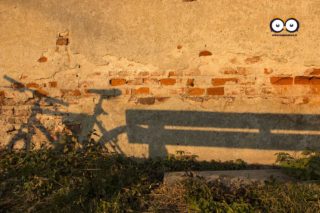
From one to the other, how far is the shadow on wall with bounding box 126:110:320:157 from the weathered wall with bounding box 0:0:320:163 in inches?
0.5

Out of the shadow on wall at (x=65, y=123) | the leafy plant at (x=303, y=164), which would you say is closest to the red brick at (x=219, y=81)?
the leafy plant at (x=303, y=164)

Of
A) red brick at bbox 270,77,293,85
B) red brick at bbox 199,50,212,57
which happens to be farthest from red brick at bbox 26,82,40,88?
red brick at bbox 270,77,293,85

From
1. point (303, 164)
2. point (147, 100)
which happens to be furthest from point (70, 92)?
point (303, 164)

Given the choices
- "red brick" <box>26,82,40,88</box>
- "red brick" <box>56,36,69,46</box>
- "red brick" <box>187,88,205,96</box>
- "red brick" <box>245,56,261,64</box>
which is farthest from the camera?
"red brick" <box>26,82,40,88</box>

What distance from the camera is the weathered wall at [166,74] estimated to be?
13.6ft

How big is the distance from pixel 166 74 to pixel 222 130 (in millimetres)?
944

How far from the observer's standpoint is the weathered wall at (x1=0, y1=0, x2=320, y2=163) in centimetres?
413

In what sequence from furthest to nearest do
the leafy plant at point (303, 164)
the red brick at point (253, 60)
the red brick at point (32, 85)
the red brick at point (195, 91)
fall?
the red brick at point (32, 85)
the red brick at point (195, 91)
the red brick at point (253, 60)
the leafy plant at point (303, 164)

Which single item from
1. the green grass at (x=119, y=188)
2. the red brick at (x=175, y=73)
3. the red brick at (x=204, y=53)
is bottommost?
the green grass at (x=119, y=188)

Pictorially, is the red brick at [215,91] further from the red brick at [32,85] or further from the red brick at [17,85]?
the red brick at [17,85]

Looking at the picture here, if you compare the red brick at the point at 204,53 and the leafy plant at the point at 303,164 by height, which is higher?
the red brick at the point at 204,53

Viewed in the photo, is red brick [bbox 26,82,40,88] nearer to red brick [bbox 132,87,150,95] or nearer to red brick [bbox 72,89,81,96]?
red brick [bbox 72,89,81,96]

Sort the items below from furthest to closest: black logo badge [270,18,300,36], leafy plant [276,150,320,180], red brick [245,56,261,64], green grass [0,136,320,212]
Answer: red brick [245,56,261,64] → black logo badge [270,18,300,36] → leafy plant [276,150,320,180] → green grass [0,136,320,212]

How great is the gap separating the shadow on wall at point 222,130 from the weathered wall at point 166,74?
1 cm
